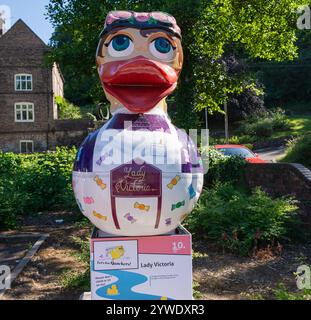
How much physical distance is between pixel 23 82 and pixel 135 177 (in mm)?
31509

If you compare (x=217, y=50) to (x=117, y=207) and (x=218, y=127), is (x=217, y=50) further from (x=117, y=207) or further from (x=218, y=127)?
(x=218, y=127)

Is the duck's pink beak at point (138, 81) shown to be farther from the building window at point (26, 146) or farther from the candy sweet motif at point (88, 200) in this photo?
the building window at point (26, 146)

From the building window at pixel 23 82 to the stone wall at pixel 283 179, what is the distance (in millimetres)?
24746

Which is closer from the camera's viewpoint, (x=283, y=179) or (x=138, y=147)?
(x=138, y=147)

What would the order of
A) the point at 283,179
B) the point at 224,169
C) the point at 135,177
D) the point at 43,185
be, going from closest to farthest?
the point at 135,177, the point at 283,179, the point at 43,185, the point at 224,169

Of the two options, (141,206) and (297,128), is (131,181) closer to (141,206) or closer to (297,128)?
(141,206)

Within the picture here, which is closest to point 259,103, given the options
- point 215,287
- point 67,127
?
point 67,127

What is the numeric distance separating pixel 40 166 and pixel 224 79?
5.63m

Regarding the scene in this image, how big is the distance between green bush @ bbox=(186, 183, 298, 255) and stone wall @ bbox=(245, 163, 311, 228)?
2.68 ft

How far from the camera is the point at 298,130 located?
33.4 metres

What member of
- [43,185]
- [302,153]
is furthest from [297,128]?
[43,185]

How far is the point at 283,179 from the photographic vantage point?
34.9 ft

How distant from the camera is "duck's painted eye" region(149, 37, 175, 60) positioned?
13.7 feet

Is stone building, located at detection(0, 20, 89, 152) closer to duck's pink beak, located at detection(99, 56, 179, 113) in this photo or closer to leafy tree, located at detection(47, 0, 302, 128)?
leafy tree, located at detection(47, 0, 302, 128)
